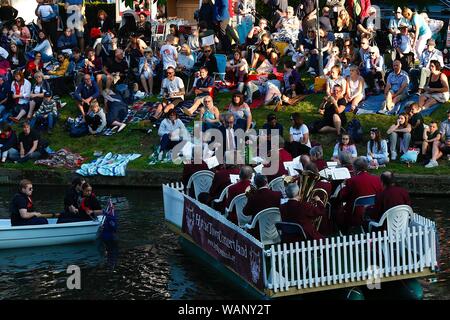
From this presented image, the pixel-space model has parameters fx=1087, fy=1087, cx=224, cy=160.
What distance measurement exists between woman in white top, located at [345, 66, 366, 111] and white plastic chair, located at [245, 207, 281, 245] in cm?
991

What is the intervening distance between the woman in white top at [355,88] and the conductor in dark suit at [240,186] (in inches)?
346

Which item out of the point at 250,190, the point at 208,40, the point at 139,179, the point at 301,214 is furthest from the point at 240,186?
the point at 208,40

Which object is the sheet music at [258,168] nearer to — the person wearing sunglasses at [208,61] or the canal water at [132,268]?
the canal water at [132,268]

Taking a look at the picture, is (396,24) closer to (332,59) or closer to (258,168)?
(332,59)

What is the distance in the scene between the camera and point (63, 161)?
82.7ft

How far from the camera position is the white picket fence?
1438cm

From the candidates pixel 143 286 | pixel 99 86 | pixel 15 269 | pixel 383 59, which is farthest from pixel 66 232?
pixel 383 59

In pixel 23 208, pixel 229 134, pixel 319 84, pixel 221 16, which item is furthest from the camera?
pixel 221 16

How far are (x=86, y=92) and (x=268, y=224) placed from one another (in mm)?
12569

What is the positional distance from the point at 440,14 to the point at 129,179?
44.3 ft

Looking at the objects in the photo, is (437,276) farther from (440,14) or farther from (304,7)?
(440,14)

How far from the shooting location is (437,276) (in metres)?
16.6

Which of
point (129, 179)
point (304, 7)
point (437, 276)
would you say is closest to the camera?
point (437, 276)

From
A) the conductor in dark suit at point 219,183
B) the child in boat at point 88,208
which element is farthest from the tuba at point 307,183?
the child in boat at point 88,208
